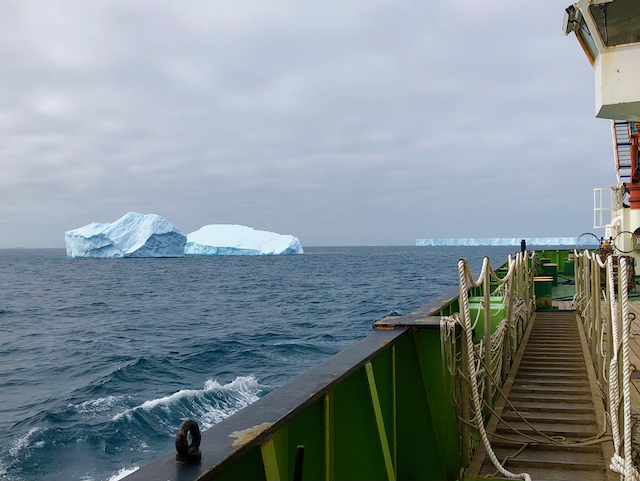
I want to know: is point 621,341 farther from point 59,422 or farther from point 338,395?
point 59,422

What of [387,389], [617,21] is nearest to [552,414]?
[387,389]

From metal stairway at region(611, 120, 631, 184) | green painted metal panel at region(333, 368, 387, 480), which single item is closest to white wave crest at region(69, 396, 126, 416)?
green painted metal panel at region(333, 368, 387, 480)

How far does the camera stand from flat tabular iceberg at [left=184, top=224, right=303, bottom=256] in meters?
115

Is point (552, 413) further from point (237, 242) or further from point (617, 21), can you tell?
point (237, 242)

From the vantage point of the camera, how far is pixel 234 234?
398 feet

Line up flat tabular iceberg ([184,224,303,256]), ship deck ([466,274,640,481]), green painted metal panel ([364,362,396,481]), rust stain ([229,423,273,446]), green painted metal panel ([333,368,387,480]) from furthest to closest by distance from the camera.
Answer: flat tabular iceberg ([184,224,303,256]), ship deck ([466,274,640,481]), green painted metal panel ([364,362,396,481]), green painted metal panel ([333,368,387,480]), rust stain ([229,423,273,446])

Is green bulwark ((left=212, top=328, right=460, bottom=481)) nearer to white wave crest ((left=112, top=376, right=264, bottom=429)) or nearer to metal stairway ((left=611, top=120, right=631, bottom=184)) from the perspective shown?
white wave crest ((left=112, top=376, right=264, bottom=429))

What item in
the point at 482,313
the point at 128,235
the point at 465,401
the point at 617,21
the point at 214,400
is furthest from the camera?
the point at 128,235

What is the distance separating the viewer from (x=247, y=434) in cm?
149

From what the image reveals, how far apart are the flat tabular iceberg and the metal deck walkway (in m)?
108

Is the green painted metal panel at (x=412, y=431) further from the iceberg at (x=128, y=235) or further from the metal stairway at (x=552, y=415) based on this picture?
the iceberg at (x=128, y=235)

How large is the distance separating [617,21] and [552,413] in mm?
4696

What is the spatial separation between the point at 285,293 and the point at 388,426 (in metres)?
35.4

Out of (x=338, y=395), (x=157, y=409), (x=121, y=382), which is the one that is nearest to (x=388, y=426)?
(x=338, y=395)
